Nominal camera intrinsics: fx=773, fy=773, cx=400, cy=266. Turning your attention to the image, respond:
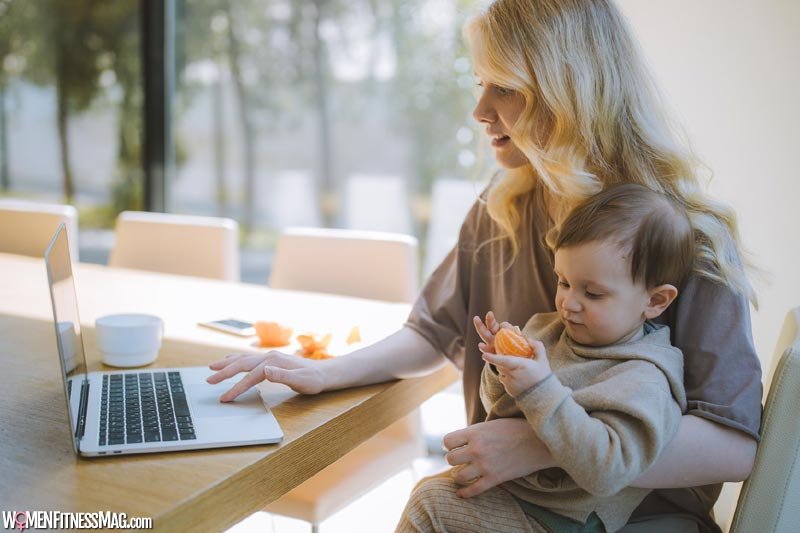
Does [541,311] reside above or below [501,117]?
below

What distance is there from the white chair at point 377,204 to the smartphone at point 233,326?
1.90 meters

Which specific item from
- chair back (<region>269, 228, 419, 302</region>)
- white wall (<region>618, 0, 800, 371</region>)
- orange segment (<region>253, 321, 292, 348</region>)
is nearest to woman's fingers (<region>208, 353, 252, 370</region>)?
orange segment (<region>253, 321, 292, 348</region>)

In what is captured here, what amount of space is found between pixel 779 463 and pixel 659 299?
296 millimetres

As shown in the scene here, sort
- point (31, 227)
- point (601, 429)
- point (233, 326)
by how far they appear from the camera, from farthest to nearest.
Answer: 1. point (31, 227)
2. point (233, 326)
3. point (601, 429)

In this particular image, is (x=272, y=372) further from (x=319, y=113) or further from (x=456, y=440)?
(x=319, y=113)

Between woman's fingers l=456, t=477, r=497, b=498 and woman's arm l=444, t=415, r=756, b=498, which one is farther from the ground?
woman's arm l=444, t=415, r=756, b=498

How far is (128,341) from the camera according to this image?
1.44m

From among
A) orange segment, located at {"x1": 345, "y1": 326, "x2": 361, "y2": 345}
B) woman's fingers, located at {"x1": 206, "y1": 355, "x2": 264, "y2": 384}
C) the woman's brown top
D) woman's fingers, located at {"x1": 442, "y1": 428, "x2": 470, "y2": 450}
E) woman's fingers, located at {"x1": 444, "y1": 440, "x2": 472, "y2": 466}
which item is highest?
the woman's brown top

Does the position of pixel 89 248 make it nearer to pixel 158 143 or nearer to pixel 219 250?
pixel 158 143

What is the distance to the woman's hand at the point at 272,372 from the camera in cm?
127

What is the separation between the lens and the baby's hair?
1166 mm

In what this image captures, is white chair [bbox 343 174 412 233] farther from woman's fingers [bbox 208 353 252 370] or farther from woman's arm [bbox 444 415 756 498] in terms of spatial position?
woman's arm [bbox 444 415 756 498]

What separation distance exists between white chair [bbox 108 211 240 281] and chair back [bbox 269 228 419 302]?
248 millimetres

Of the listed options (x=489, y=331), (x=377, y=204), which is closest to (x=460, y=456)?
(x=489, y=331)
